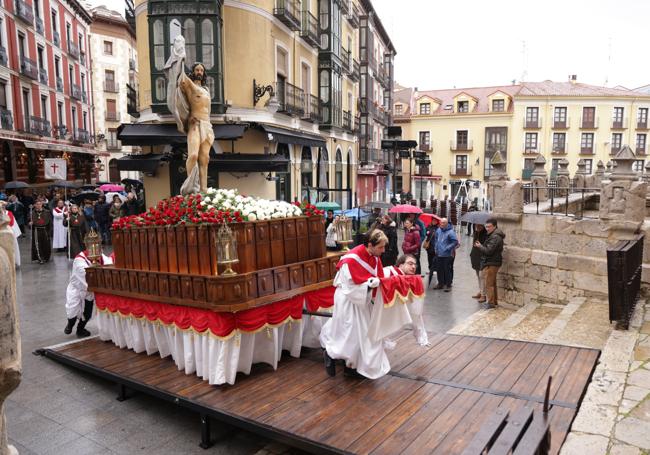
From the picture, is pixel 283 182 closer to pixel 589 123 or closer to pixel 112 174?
pixel 112 174

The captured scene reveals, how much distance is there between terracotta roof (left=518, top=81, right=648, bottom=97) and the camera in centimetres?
4325

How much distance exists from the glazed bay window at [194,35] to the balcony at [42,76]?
51.9 ft

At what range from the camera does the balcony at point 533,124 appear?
43.7m

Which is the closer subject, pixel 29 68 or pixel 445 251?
pixel 445 251

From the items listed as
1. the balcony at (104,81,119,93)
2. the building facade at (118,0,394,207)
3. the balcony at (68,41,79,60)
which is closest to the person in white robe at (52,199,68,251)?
the building facade at (118,0,394,207)

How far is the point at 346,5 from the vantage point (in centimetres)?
2530

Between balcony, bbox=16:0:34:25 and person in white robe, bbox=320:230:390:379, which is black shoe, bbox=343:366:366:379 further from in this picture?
balcony, bbox=16:0:34:25

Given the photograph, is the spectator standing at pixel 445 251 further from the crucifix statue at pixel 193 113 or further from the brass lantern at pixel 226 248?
the brass lantern at pixel 226 248

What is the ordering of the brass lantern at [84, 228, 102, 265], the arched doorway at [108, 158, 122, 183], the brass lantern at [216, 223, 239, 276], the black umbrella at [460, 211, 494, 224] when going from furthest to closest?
the arched doorway at [108, 158, 122, 183], the black umbrella at [460, 211, 494, 224], the brass lantern at [84, 228, 102, 265], the brass lantern at [216, 223, 239, 276]

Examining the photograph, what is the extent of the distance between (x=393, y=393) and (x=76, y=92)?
34911mm

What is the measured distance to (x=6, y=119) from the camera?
22453mm

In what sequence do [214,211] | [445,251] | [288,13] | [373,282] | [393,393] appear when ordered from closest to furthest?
[393,393] < [373,282] < [214,211] < [445,251] < [288,13]

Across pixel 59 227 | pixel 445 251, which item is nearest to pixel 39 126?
pixel 59 227

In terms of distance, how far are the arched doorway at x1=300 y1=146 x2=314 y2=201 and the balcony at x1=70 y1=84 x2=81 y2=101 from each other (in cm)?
2045
